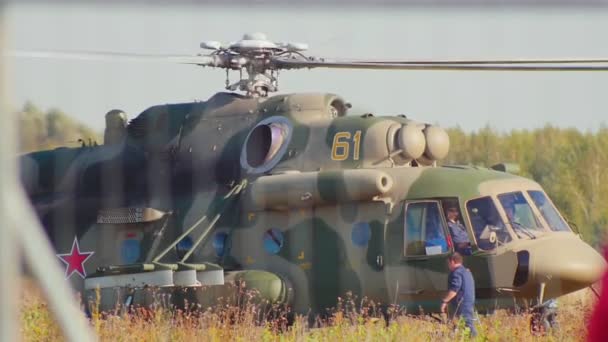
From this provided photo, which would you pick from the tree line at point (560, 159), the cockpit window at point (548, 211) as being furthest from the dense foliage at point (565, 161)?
the cockpit window at point (548, 211)

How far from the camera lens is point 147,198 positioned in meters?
10.8

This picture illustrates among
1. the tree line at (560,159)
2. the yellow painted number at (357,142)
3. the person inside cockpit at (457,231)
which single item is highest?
the yellow painted number at (357,142)

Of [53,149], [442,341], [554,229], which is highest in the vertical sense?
[53,149]

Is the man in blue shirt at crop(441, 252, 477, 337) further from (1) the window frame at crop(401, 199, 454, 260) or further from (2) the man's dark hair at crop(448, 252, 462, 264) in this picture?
(1) the window frame at crop(401, 199, 454, 260)

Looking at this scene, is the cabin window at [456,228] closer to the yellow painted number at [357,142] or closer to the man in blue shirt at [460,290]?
the man in blue shirt at [460,290]

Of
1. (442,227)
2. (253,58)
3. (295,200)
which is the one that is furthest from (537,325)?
(253,58)

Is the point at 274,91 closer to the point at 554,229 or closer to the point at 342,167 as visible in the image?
the point at 342,167

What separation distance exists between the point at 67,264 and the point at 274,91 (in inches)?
90.9

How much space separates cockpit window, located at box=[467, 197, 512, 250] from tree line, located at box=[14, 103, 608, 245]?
0.70 meters

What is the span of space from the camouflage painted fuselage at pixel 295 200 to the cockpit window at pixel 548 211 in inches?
3.6

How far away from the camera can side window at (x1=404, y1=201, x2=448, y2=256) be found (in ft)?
32.8

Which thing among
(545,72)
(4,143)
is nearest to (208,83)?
(545,72)

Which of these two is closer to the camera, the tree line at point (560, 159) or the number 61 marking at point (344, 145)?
the number 61 marking at point (344, 145)

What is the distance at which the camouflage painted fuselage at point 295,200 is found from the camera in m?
9.89
